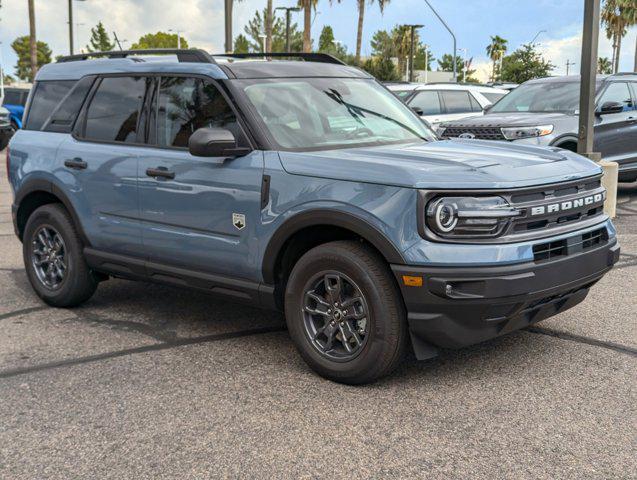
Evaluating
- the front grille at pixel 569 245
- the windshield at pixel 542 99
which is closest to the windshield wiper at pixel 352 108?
the front grille at pixel 569 245

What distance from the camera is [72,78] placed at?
601 centimetres

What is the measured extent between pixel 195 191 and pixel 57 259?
5.92 feet

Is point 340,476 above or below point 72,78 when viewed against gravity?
below

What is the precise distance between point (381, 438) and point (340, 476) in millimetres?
420

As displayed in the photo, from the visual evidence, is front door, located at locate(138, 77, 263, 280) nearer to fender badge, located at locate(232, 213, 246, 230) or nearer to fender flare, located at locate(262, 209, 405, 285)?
fender badge, located at locate(232, 213, 246, 230)

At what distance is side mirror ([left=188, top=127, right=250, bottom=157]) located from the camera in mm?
4508

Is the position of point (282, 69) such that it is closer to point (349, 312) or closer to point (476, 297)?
point (349, 312)

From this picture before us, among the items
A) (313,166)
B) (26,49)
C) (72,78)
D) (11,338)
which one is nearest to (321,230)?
(313,166)

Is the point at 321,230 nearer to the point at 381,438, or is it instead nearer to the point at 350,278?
the point at 350,278

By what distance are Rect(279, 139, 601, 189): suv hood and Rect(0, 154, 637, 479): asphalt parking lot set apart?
3.70 feet

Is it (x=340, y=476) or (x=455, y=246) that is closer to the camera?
(x=340, y=476)

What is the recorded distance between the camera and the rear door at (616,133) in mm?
11445

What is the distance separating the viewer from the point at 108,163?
5.45 m

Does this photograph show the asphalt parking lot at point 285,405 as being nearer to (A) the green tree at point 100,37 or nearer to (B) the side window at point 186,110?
(B) the side window at point 186,110
